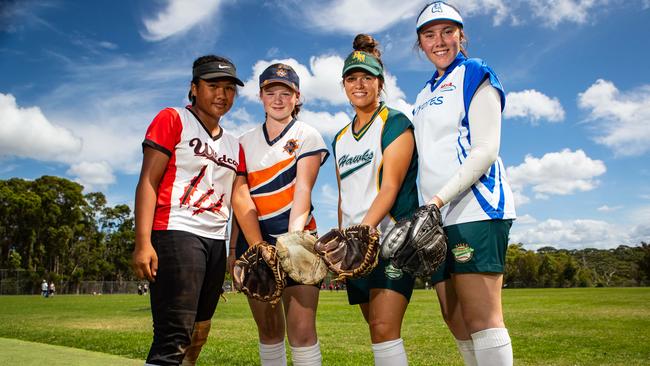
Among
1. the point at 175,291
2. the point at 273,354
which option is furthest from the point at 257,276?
the point at 273,354

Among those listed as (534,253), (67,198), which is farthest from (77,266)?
(534,253)

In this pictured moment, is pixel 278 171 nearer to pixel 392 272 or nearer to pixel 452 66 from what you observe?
pixel 392 272

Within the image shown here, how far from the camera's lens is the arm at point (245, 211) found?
366cm

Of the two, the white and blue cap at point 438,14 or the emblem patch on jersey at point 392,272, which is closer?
the emblem patch on jersey at point 392,272

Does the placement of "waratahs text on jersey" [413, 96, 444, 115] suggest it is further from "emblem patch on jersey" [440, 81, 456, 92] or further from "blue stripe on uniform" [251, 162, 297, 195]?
"blue stripe on uniform" [251, 162, 297, 195]

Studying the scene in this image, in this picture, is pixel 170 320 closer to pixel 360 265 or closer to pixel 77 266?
pixel 360 265

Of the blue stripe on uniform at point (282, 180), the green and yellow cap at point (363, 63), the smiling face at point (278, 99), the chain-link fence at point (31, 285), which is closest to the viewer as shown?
the green and yellow cap at point (363, 63)

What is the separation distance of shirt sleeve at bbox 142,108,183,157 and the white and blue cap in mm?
1804

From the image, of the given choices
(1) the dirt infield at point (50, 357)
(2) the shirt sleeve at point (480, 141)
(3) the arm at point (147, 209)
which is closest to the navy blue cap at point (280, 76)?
(3) the arm at point (147, 209)

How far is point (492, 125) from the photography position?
2881 mm

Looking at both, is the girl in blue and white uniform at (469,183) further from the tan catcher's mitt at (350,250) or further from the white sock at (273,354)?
the white sock at (273,354)

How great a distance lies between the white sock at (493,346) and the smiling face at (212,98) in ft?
7.82

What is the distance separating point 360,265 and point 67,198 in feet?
232

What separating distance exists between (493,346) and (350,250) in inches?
37.5
